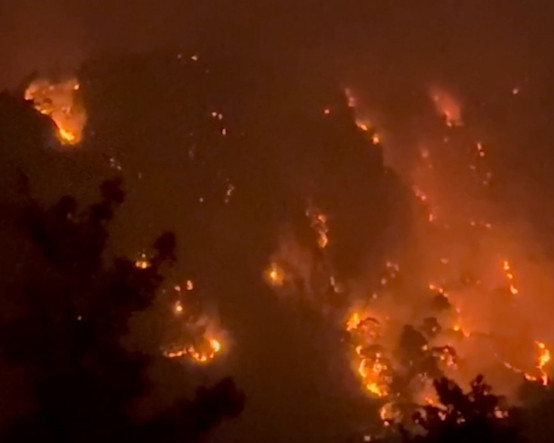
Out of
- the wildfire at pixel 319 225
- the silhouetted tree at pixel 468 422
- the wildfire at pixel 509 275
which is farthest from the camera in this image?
the wildfire at pixel 509 275

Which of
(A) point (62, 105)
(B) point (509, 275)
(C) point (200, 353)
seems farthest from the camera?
(B) point (509, 275)

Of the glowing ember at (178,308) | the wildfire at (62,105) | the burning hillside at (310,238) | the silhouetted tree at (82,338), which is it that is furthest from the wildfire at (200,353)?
the wildfire at (62,105)

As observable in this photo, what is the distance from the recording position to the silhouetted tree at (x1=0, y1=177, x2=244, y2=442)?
4.47 metres

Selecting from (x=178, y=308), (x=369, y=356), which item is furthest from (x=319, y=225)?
(x=178, y=308)

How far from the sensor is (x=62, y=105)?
5.78 metres

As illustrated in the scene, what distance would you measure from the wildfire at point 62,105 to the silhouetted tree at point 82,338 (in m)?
0.94

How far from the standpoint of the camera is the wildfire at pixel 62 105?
18.5 feet

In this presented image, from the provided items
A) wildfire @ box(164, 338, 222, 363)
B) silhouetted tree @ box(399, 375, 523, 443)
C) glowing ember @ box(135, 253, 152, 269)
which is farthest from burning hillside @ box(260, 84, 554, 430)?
silhouetted tree @ box(399, 375, 523, 443)

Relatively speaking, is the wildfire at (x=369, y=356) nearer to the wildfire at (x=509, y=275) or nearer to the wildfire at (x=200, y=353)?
the wildfire at (x=200, y=353)

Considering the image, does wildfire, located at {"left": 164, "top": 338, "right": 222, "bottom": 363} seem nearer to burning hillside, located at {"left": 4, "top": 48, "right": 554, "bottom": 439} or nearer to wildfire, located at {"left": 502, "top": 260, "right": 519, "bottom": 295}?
burning hillside, located at {"left": 4, "top": 48, "right": 554, "bottom": 439}

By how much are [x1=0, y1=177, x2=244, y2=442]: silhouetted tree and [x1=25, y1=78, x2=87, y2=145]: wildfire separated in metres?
0.94

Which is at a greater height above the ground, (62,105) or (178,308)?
(62,105)

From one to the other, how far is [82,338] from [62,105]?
1753 mm

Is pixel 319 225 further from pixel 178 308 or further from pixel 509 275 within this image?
pixel 509 275
